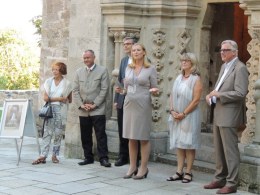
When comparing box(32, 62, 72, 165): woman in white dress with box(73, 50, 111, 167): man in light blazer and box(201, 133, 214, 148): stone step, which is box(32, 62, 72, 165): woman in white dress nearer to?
box(73, 50, 111, 167): man in light blazer

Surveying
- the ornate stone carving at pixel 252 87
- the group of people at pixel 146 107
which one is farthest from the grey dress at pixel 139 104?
the ornate stone carving at pixel 252 87

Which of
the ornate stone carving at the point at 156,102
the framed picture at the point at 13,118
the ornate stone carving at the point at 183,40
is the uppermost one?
the ornate stone carving at the point at 183,40


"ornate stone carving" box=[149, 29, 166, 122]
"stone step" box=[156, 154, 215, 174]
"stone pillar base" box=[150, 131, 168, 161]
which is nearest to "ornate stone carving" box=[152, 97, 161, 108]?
"ornate stone carving" box=[149, 29, 166, 122]

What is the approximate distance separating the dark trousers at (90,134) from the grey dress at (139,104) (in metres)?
0.96

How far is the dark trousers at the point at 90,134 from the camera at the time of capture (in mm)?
8453

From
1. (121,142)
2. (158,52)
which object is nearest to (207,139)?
(121,142)

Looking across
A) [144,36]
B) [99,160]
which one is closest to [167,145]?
[99,160]

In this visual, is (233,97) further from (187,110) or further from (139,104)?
(139,104)

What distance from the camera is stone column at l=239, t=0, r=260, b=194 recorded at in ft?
22.7

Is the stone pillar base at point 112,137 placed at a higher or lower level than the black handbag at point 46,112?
lower

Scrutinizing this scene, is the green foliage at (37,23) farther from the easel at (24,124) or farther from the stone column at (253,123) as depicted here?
the stone column at (253,123)

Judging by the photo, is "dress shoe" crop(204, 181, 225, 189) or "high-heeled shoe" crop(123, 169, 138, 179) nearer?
"dress shoe" crop(204, 181, 225, 189)

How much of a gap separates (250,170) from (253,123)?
0.61 m

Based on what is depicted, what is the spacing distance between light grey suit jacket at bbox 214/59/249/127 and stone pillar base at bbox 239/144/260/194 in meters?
0.35
